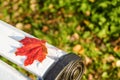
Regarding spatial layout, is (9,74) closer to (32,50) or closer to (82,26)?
(32,50)

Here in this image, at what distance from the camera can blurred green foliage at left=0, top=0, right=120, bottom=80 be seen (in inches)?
112

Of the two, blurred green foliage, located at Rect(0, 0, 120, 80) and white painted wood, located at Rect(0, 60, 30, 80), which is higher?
white painted wood, located at Rect(0, 60, 30, 80)

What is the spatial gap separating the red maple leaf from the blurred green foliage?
1.52 meters

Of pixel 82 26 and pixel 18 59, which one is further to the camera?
pixel 82 26

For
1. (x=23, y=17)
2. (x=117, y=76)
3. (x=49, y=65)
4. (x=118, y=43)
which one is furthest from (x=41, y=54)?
(x=23, y=17)

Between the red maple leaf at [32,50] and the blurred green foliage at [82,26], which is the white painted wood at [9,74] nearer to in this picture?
the red maple leaf at [32,50]

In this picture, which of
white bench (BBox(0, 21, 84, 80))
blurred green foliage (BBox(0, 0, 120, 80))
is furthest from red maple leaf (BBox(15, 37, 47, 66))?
blurred green foliage (BBox(0, 0, 120, 80))

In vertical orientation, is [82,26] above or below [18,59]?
below

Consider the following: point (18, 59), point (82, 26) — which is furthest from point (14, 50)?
point (82, 26)

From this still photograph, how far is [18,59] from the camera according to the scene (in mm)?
1222

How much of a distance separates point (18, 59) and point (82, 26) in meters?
2.05

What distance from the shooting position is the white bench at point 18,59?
1165mm

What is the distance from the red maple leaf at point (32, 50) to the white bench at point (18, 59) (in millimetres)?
16

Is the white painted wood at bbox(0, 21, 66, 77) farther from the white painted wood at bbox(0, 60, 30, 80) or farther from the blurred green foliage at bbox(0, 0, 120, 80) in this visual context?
the blurred green foliage at bbox(0, 0, 120, 80)
